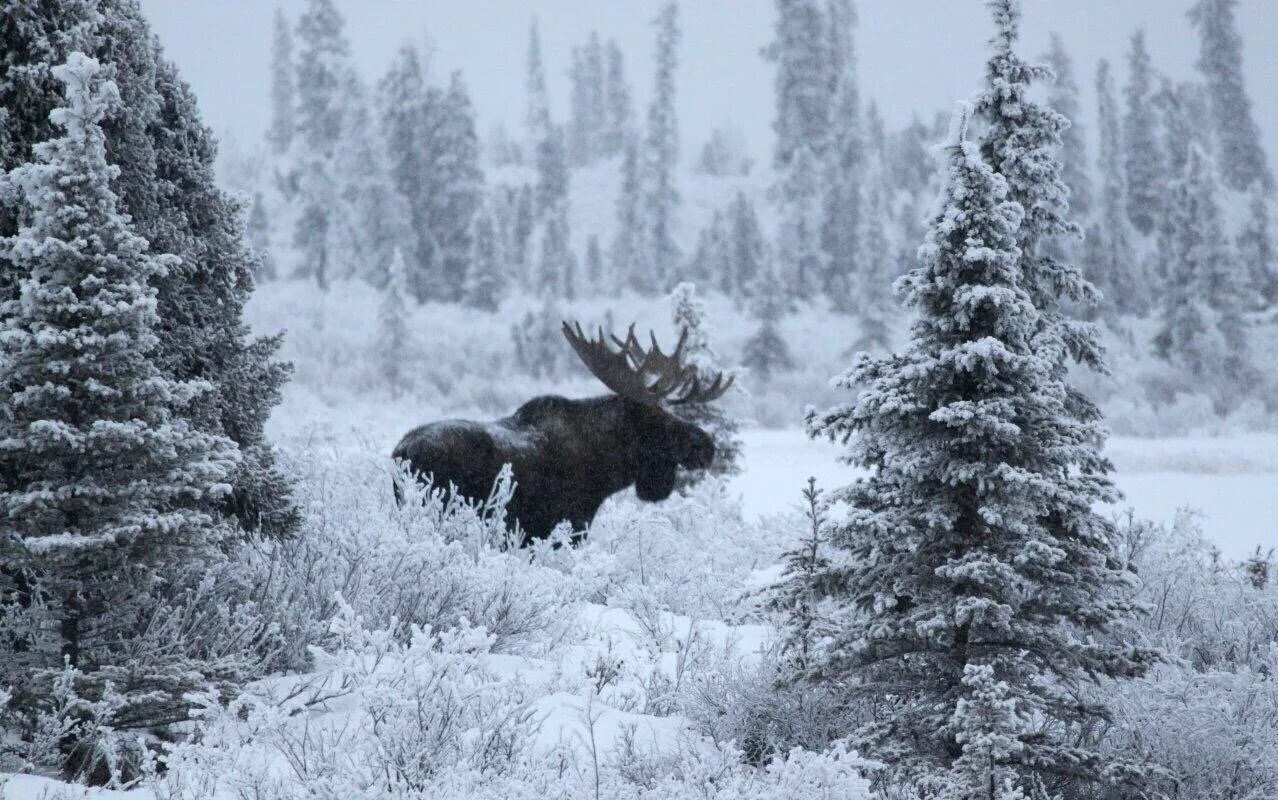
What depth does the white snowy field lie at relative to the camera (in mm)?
11484

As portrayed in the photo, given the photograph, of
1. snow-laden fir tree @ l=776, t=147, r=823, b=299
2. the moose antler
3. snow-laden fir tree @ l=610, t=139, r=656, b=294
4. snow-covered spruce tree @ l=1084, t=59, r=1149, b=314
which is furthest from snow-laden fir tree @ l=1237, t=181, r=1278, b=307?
the moose antler

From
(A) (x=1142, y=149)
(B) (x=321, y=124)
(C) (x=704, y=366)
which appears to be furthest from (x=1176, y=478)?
(A) (x=1142, y=149)

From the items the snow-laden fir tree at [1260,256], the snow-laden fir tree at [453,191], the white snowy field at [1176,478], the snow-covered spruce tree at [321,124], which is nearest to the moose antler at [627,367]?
the white snowy field at [1176,478]

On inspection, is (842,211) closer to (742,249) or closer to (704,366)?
(742,249)

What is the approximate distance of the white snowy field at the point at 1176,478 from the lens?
452 inches

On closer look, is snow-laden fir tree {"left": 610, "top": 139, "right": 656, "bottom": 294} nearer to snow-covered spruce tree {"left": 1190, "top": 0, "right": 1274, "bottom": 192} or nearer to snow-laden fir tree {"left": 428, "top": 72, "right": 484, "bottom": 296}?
snow-laden fir tree {"left": 428, "top": 72, "right": 484, "bottom": 296}

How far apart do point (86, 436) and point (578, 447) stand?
195 inches

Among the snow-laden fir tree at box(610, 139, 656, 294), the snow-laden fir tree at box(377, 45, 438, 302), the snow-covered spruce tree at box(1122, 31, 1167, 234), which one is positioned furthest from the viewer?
the snow-covered spruce tree at box(1122, 31, 1167, 234)

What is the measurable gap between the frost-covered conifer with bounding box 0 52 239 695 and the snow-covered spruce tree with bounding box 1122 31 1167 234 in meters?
45.5

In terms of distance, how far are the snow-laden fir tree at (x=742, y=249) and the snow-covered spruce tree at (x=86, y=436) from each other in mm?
35383

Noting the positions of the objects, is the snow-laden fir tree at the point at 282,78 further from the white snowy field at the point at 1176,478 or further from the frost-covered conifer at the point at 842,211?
the white snowy field at the point at 1176,478

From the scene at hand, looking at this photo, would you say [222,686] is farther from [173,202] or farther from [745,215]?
[745,215]

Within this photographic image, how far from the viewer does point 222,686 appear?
3588mm

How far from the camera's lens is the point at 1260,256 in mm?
35188
